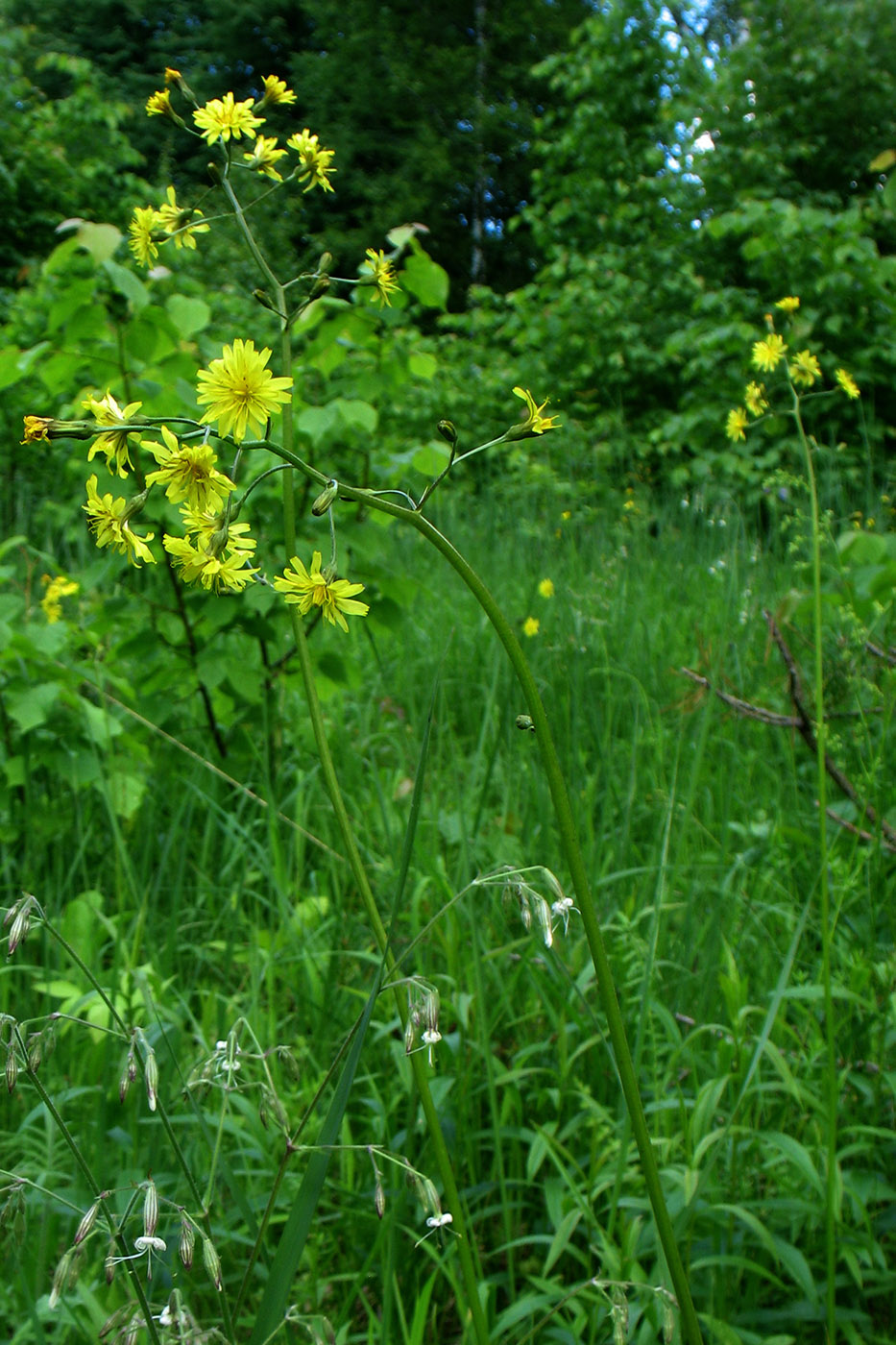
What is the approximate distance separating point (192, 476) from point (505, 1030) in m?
0.97

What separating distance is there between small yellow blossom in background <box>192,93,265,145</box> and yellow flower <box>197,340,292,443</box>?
1.12 ft

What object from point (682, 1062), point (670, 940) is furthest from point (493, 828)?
point (682, 1062)

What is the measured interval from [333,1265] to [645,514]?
3.26m

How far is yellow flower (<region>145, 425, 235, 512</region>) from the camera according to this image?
567mm

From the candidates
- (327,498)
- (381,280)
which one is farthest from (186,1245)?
(381,280)

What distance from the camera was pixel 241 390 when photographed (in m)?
0.59

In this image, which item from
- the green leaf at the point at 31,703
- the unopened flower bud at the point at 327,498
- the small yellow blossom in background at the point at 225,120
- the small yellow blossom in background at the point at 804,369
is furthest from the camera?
the green leaf at the point at 31,703

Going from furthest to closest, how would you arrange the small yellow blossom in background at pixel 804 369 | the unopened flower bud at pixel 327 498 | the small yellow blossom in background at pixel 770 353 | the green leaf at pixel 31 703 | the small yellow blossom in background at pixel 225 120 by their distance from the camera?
the green leaf at pixel 31 703, the small yellow blossom in background at pixel 770 353, the small yellow blossom in background at pixel 804 369, the small yellow blossom in background at pixel 225 120, the unopened flower bud at pixel 327 498

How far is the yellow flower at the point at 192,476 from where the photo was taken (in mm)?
567

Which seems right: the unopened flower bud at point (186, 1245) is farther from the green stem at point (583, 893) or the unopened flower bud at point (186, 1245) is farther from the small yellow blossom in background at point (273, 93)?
the small yellow blossom in background at point (273, 93)

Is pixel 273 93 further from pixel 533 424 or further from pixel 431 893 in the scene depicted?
pixel 431 893

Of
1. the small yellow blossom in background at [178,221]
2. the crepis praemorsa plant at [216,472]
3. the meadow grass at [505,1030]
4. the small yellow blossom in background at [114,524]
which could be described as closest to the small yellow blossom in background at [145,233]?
the small yellow blossom in background at [178,221]

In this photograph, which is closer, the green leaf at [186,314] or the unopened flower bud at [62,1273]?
the unopened flower bud at [62,1273]

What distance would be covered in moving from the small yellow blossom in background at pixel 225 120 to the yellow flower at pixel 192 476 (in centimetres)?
39
